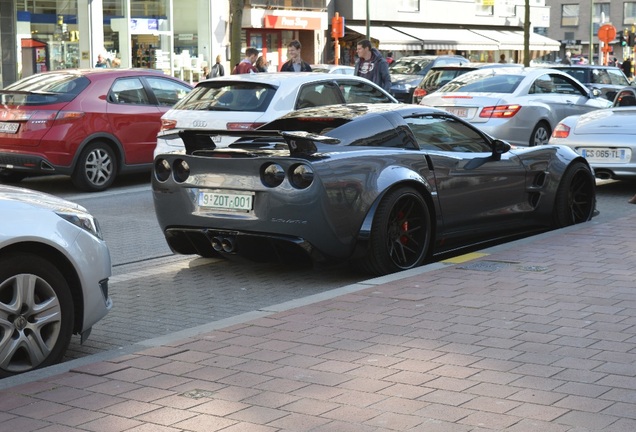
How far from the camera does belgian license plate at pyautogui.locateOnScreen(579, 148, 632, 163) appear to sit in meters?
13.3

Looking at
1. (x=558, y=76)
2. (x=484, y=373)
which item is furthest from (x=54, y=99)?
(x=484, y=373)

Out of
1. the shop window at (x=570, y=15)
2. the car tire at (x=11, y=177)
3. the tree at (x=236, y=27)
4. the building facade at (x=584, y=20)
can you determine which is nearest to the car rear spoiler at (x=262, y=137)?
the car tire at (x=11, y=177)

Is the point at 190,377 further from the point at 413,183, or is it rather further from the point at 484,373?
the point at 413,183

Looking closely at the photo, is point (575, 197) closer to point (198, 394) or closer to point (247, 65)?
point (198, 394)

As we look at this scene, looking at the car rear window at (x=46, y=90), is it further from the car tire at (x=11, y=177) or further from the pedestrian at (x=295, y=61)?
the pedestrian at (x=295, y=61)

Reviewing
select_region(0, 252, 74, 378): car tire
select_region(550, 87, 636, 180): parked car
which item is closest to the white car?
select_region(0, 252, 74, 378): car tire

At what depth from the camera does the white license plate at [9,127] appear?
544 inches

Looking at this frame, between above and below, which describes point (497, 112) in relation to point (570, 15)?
below

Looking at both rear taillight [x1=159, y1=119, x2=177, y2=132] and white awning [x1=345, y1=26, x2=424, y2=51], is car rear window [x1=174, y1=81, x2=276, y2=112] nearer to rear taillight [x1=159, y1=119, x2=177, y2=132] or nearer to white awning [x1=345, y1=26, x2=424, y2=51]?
rear taillight [x1=159, y1=119, x2=177, y2=132]

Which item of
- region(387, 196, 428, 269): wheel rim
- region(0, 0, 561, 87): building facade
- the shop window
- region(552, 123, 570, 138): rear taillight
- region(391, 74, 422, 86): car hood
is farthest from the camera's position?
the shop window

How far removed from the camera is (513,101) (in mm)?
16656

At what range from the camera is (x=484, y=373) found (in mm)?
5188

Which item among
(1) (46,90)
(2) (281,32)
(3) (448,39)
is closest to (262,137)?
(1) (46,90)

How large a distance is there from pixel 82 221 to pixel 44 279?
50 cm
